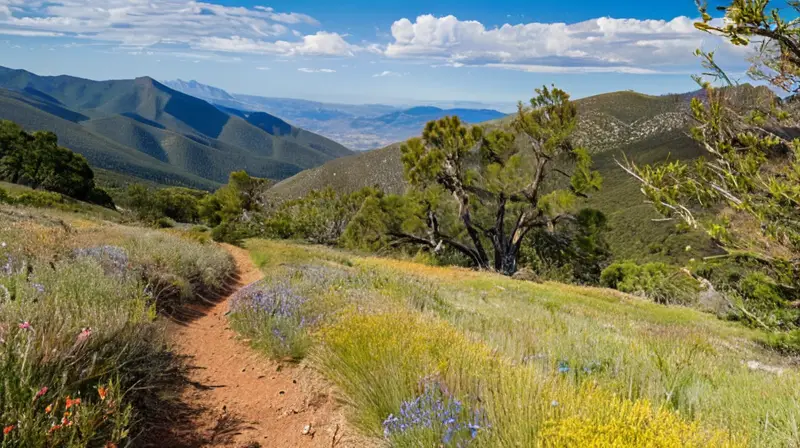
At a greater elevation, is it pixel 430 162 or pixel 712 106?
pixel 712 106

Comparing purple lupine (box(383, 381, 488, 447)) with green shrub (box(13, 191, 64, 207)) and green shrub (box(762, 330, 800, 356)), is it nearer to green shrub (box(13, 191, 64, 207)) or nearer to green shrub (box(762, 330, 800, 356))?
green shrub (box(762, 330, 800, 356))

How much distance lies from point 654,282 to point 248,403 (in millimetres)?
27487

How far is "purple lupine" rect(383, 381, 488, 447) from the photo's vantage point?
275 centimetres

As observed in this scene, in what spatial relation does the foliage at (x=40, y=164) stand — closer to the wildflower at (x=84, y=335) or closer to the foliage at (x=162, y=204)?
the foliage at (x=162, y=204)

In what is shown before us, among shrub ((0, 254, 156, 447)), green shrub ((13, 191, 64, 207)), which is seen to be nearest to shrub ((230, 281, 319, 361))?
shrub ((0, 254, 156, 447))

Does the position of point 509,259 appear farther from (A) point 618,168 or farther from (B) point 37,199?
(A) point 618,168

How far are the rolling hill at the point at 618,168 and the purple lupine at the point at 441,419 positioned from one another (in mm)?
6118

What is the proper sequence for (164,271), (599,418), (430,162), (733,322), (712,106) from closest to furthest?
(599,418) → (712,106) → (164,271) → (733,322) → (430,162)

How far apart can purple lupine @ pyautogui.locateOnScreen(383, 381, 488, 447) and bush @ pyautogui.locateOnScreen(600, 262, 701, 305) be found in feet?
57.6

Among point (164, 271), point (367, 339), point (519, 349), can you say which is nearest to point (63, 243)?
point (164, 271)

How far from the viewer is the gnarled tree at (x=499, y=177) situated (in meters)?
26.1

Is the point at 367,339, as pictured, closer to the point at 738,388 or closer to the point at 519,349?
the point at 519,349

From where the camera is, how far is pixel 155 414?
3.94 meters

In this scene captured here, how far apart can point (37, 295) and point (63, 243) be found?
4.46 meters
